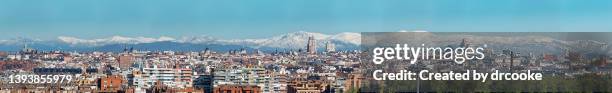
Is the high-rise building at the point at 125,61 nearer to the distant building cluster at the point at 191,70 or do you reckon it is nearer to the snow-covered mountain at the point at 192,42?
the distant building cluster at the point at 191,70

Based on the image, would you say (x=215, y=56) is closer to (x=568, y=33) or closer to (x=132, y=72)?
(x=132, y=72)

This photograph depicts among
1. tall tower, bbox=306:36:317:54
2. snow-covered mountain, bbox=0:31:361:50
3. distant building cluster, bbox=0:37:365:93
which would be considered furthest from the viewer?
tall tower, bbox=306:36:317:54

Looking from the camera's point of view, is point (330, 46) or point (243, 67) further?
point (243, 67)

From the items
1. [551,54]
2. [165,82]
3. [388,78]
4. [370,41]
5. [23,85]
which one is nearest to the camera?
[370,41]

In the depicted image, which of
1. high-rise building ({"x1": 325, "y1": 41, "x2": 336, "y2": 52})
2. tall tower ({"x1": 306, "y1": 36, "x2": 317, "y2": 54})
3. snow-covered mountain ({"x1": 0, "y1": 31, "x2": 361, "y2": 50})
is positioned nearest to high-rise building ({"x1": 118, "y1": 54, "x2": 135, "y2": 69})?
snow-covered mountain ({"x1": 0, "y1": 31, "x2": 361, "y2": 50})

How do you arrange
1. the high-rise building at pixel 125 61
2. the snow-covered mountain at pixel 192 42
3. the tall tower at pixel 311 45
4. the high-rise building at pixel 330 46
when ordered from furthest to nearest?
the high-rise building at pixel 125 61
the tall tower at pixel 311 45
the snow-covered mountain at pixel 192 42
the high-rise building at pixel 330 46

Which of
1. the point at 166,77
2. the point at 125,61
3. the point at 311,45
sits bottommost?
the point at 166,77

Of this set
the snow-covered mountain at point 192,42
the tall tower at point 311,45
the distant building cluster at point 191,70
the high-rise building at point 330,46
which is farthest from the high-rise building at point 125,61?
the high-rise building at point 330,46

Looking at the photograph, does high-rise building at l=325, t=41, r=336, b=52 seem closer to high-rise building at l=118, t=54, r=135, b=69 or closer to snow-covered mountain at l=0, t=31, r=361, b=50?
snow-covered mountain at l=0, t=31, r=361, b=50

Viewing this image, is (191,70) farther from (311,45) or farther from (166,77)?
(311,45)

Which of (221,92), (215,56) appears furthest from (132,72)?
(221,92)

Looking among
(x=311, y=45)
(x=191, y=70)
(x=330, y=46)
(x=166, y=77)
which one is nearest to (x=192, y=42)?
Answer: (x=191, y=70)
